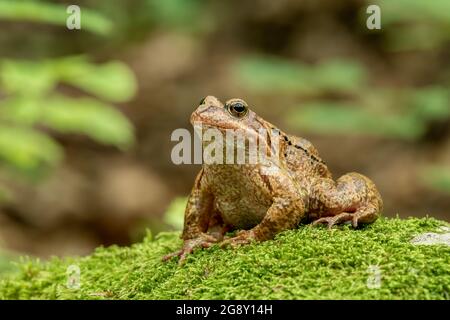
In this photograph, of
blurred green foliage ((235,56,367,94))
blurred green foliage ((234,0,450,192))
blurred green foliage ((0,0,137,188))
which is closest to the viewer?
blurred green foliage ((0,0,137,188))

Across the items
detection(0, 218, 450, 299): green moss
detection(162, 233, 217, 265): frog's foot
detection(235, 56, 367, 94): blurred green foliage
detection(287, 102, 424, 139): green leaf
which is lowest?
detection(0, 218, 450, 299): green moss

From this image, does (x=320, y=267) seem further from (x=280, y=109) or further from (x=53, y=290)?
(x=280, y=109)

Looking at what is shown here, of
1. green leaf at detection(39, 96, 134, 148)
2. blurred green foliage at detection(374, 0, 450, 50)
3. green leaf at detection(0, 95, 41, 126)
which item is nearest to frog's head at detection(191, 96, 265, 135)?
green leaf at detection(0, 95, 41, 126)

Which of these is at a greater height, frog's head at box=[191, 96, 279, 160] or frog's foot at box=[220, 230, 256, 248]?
frog's head at box=[191, 96, 279, 160]

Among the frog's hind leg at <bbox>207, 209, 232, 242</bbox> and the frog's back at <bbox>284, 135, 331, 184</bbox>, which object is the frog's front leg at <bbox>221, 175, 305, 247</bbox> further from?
the frog's hind leg at <bbox>207, 209, 232, 242</bbox>

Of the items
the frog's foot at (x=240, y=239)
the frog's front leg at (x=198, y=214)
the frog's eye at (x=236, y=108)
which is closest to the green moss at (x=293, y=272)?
the frog's foot at (x=240, y=239)

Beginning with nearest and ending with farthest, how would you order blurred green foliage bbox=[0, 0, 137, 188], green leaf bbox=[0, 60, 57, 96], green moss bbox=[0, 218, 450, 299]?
green moss bbox=[0, 218, 450, 299]
blurred green foliage bbox=[0, 0, 137, 188]
green leaf bbox=[0, 60, 57, 96]

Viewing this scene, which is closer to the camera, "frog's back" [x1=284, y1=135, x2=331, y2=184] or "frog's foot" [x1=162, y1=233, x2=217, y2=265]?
"frog's foot" [x1=162, y1=233, x2=217, y2=265]

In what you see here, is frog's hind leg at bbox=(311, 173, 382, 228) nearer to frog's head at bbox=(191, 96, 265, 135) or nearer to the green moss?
the green moss

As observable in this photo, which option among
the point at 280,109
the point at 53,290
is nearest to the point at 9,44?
the point at 280,109
